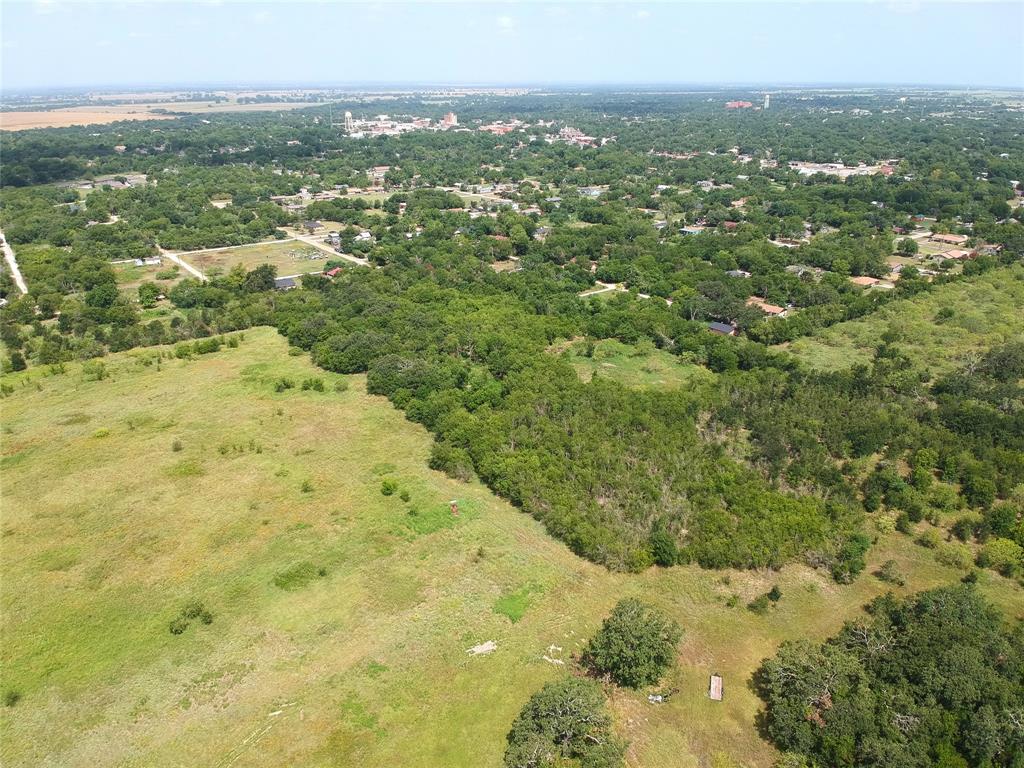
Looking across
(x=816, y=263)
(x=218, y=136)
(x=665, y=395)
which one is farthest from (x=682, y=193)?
(x=218, y=136)

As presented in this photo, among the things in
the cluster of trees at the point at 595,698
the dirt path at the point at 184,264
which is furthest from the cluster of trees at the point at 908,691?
the dirt path at the point at 184,264

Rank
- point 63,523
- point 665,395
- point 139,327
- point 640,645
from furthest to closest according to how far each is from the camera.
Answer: point 139,327 → point 665,395 → point 63,523 → point 640,645

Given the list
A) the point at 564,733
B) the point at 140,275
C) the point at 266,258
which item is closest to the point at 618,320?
the point at 564,733

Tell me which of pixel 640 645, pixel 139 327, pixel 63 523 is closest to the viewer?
pixel 640 645

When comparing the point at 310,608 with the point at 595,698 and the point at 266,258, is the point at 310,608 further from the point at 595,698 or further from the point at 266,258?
the point at 266,258

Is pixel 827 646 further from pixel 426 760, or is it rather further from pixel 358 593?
pixel 358 593

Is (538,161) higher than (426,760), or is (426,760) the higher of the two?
(538,161)

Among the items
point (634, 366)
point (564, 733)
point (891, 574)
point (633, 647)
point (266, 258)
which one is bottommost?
point (891, 574)

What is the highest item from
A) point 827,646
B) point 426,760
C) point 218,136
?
point 218,136

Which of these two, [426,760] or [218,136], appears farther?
[218,136]
